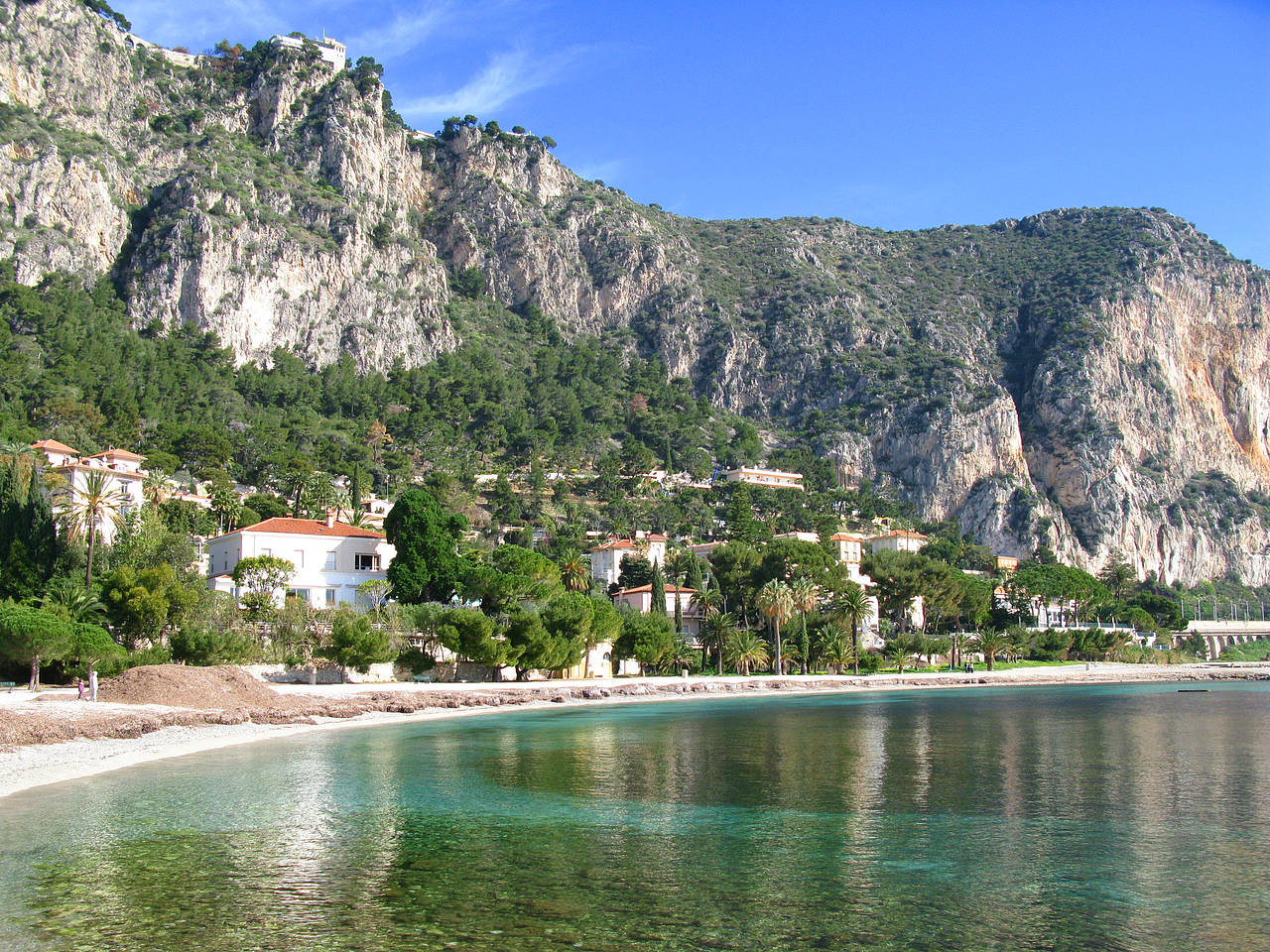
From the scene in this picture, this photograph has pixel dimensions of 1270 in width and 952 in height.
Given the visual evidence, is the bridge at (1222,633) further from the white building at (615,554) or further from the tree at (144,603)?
the tree at (144,603)

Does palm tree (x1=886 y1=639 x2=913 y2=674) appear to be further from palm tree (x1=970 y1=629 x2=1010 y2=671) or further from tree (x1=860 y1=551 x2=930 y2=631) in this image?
palm tree (x1=970 y1=629 x2=1010 y2=671)

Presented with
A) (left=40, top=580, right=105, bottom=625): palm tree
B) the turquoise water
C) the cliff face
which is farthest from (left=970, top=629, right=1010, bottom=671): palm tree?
the cliff face

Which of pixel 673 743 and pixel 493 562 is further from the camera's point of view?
pixel 493 562

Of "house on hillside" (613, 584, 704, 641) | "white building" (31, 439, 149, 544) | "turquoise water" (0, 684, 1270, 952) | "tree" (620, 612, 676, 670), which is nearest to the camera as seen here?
"turquoise water" (0, 684, 1270, 952)

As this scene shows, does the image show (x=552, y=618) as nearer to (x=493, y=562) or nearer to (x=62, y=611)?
(x=493, y=562)

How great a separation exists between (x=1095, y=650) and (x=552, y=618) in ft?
203

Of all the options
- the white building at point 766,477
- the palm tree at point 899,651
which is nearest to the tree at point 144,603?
the palm tree at point 899,651

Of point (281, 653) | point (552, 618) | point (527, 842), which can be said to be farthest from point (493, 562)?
point (527, 842)

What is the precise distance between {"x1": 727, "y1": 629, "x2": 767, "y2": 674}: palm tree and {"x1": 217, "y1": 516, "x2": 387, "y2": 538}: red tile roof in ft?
83.4

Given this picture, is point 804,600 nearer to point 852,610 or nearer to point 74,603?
point 852,610

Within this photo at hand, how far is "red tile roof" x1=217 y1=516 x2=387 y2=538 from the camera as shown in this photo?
64.5m

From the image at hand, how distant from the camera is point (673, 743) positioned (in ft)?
113

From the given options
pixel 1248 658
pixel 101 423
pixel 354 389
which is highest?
pixel 354 389

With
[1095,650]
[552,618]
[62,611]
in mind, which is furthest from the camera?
[1095,650]
